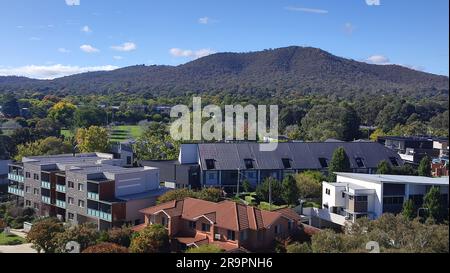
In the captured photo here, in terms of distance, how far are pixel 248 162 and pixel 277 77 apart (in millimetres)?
68149

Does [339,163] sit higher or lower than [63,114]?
lower

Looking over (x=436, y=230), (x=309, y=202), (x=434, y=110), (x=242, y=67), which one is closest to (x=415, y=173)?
(x=309, y=202)

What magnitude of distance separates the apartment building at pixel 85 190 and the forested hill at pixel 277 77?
59462 millimetres

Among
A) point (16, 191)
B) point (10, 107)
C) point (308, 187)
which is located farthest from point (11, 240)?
point (10, 107)

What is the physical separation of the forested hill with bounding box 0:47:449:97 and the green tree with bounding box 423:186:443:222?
63396 mm

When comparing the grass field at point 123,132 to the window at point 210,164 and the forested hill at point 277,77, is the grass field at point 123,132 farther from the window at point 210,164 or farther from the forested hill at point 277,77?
the forested hill at point 277,77

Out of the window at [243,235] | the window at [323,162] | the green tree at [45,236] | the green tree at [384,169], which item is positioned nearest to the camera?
the green tree at [45,236]

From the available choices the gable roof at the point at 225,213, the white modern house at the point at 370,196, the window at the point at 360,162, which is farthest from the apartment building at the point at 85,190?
Result: the window at the point at 360,162

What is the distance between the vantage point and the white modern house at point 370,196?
14898 mm

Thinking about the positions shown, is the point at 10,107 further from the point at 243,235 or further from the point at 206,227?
the point at 243,235

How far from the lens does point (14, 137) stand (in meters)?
30.3

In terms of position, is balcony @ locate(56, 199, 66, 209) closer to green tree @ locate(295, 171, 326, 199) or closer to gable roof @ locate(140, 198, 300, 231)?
gable roof @ locate(140, 198, 300, 231)

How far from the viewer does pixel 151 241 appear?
11867 millimetres
